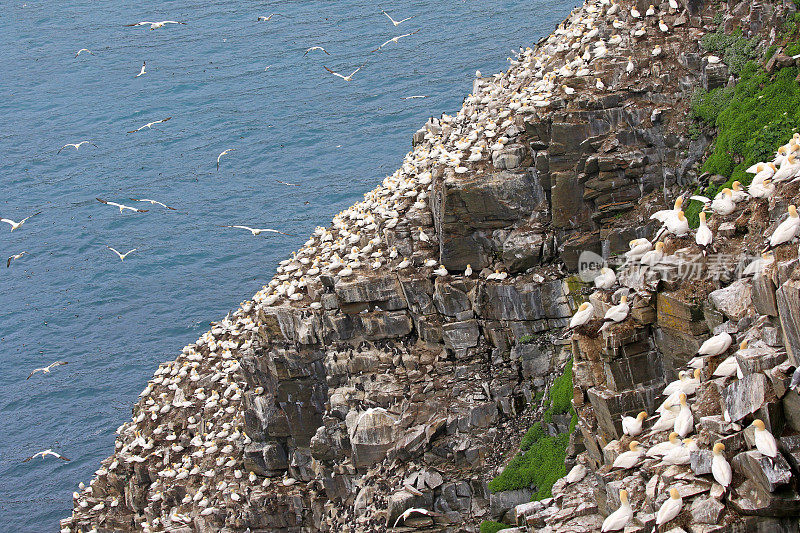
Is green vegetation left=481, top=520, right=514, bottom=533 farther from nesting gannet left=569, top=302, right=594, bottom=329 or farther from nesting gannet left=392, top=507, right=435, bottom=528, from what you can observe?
nesting gannet left=569, top=302, right=594, bottom=329

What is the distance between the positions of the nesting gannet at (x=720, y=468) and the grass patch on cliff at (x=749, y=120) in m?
12.3

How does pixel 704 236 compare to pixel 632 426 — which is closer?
pixel 632 426

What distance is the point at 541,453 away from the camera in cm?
2984

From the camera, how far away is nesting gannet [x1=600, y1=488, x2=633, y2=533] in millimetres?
17375

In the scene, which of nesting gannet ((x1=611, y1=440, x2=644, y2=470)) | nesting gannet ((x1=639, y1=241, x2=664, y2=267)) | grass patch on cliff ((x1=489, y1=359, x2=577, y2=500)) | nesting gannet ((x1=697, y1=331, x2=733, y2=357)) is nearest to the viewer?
nesting gannet ((x1=697, y1=331, x2=733, y2=357))

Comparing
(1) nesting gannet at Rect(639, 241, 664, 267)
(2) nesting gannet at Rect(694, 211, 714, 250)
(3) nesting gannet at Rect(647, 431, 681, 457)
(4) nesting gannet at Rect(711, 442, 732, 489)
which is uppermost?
(2) nesting gannet at Rect(694, 211, 714, 250)

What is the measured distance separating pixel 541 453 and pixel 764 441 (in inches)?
584

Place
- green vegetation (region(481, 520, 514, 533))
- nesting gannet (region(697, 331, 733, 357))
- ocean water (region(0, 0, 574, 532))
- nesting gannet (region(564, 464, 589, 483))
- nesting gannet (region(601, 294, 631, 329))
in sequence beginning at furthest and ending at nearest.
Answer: ocean water (region(0, 0, 574, 532))
green vegetation (region(481, 520, 514, 533))
nesting gannet (region(564, 464, 589, 483))
nesting gannet (region(601, 294, 631, 329))
nesting gannet (region(697, 331, 733, 357))

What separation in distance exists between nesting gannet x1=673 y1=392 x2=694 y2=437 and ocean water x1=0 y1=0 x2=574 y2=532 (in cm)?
4211

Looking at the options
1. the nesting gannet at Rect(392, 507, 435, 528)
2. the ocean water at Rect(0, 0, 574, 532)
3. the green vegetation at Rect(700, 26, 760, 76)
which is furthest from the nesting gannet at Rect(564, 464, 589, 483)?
the ocean water at Rect(0, 0, 574, 532)

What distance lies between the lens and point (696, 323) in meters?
21.0

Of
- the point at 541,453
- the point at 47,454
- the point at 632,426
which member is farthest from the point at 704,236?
the point at 47,454

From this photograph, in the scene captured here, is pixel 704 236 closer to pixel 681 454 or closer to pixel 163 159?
pixel 681 454

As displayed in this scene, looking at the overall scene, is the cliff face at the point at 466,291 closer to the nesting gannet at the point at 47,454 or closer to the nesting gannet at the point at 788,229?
the nesting gannet at the point at 788,229
